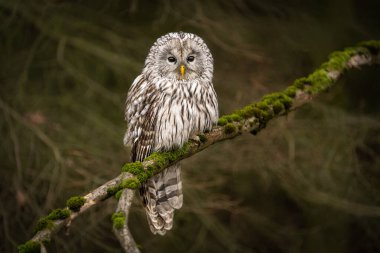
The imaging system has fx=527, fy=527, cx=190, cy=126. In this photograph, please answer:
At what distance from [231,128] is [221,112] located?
1874mm

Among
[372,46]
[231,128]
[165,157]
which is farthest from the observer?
[372,46]

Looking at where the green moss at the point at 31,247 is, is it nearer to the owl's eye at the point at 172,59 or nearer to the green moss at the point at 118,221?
the green moss at the point at 118,221

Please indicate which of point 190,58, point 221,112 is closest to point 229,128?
point 190,58

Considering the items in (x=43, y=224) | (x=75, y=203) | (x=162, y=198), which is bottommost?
(x=43, y=224)

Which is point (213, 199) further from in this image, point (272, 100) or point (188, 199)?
point (272, 100)

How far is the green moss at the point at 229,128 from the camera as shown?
3428 mm

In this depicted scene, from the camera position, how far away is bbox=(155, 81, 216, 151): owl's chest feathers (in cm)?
350

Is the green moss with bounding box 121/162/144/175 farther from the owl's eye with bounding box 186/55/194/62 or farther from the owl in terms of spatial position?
the owl's eye with bounding box 186/55/194/62

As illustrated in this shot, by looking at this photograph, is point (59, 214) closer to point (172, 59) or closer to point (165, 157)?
point (165, 157)

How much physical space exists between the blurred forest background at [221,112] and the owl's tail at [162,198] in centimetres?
73

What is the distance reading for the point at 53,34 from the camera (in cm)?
488

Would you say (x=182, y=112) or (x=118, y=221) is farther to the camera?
(x=182, y=112)

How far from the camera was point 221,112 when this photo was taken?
529 centimetres

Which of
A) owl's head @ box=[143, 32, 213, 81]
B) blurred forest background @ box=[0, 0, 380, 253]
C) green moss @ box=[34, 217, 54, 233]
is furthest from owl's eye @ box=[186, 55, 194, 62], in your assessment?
green moss @ box=[34, 217, 54, 233]
